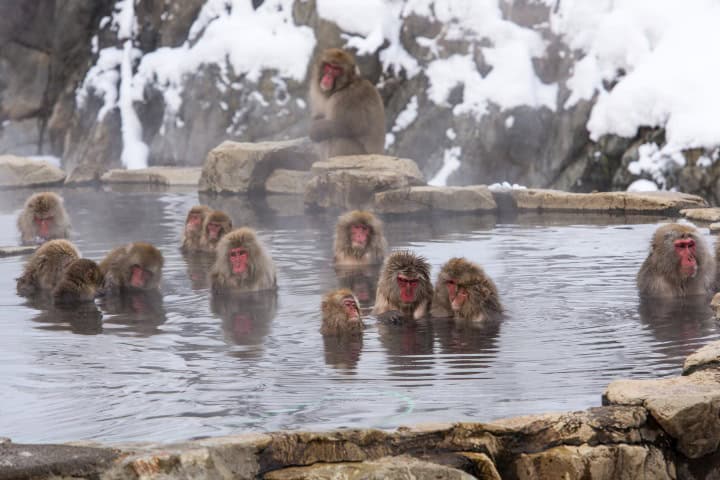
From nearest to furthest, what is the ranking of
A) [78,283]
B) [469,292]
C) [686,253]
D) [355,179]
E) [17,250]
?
[469,292], [686,253], [78,283], [17,250], [355,179]

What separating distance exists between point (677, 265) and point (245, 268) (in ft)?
9.36

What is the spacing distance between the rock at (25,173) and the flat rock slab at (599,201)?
24.8ft

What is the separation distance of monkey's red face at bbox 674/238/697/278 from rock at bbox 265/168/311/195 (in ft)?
28.8

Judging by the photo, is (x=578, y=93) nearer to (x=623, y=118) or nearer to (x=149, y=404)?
(x=623, y=118)

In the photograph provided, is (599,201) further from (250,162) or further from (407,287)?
(407,287)

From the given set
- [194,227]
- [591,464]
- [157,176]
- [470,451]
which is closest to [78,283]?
[194,227]

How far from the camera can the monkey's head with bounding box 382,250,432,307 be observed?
747 centimetres

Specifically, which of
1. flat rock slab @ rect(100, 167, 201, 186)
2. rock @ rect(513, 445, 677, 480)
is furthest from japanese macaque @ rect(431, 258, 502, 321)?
flat rock slab @ rect(100, 167, 201, 186)

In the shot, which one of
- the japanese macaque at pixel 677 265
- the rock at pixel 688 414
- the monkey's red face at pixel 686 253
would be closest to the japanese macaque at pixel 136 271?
the japanese macaque at pixel 677 265

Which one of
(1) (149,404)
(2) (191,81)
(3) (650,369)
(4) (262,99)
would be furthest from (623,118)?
(1) (149,404)

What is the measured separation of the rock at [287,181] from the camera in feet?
53.8

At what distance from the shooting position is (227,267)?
8703 millimetres

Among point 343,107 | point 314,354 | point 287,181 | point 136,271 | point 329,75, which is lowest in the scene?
point 314,354

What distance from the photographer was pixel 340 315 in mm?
6918
